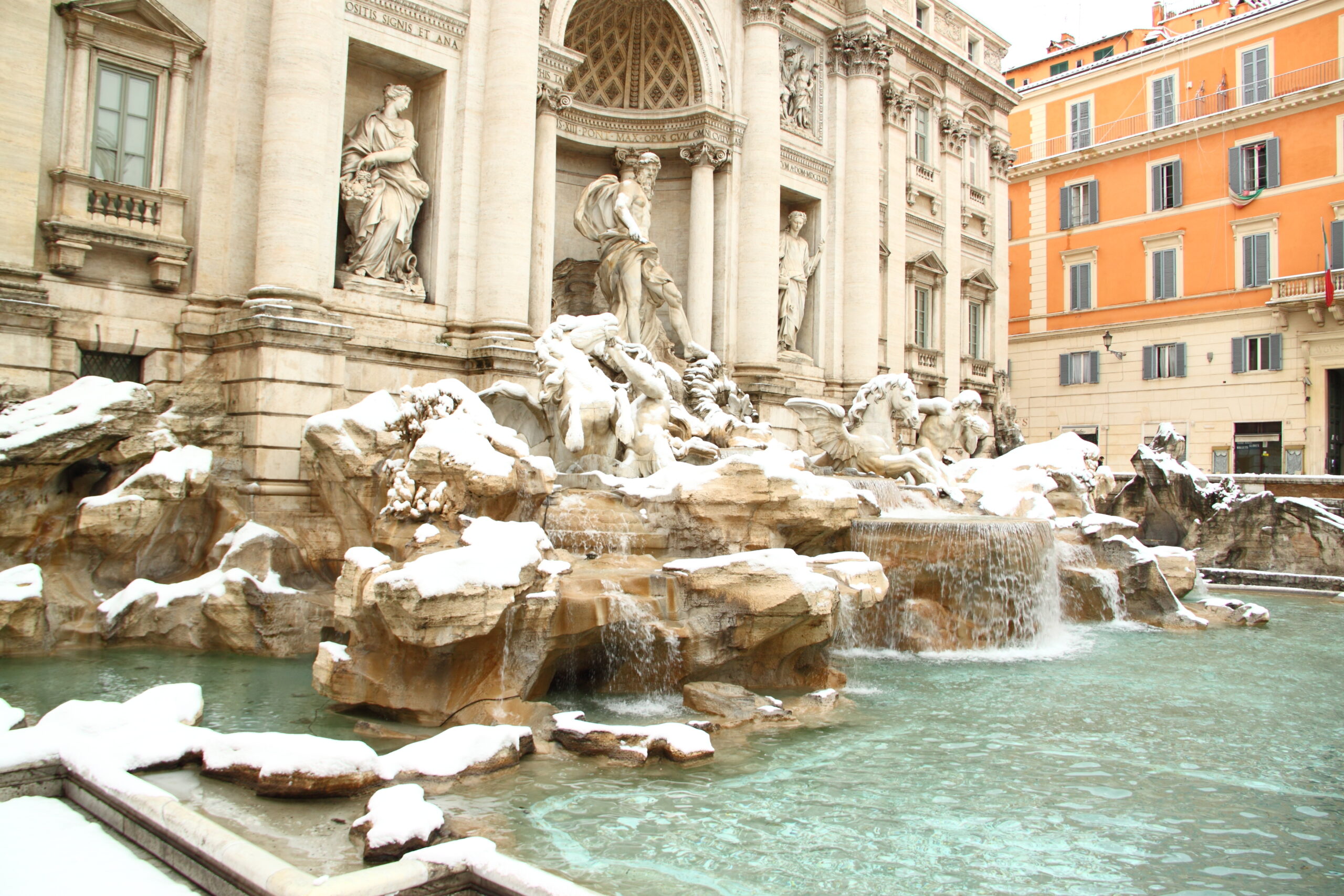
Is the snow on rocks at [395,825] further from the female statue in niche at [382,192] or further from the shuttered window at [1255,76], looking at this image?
the shuttered window at [1255,76]

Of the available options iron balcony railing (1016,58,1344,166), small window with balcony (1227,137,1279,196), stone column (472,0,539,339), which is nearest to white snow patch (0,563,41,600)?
stone column (472,0,539,339)

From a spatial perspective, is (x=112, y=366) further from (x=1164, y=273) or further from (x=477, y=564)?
(x=1164, y=273)

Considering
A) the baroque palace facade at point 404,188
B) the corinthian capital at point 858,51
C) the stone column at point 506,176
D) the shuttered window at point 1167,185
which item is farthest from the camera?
the shuttered window at point 1167,185

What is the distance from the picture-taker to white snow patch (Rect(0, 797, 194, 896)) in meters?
3.34

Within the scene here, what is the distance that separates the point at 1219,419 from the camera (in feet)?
84.4

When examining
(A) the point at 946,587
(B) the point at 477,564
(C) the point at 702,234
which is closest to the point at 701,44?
(C) the point at 702,234

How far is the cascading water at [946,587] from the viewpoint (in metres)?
9.45

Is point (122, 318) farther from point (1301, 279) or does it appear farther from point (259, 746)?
point (1301, 279)

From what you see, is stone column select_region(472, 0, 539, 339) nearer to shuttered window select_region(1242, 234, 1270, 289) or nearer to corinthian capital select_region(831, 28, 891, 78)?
corinthian capital select_region(831, 28, 891, 78)

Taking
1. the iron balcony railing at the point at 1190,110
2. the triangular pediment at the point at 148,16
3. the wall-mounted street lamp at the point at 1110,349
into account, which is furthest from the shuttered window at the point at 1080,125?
the triangular pediment at the point at 148,16

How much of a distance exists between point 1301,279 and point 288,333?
23.8 m

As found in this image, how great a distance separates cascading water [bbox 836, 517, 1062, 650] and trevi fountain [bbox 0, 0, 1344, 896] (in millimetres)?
48

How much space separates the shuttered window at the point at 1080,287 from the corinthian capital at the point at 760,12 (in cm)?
1618

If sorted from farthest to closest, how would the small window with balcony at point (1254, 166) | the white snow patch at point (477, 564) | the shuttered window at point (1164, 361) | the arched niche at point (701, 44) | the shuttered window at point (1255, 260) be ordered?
the shuttered window at point (1164, 361) < the shuttered window at point (1255, 260) < the small window with balcony at point (1254, 166) < the arched niche at point (701, 44) < the white snow patch at point (477, 564)
